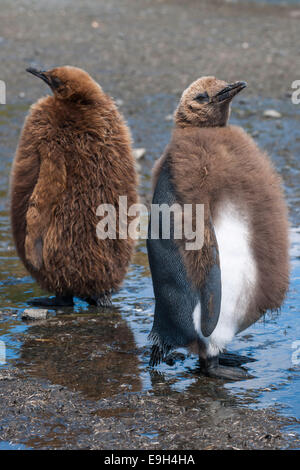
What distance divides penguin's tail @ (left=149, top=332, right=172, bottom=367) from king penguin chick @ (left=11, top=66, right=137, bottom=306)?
74 cm

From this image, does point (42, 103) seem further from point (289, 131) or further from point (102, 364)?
point (289, 131)

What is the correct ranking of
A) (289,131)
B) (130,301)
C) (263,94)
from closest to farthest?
(130,301) → (289,131) → (263,94)

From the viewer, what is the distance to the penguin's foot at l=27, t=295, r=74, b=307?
4.26m

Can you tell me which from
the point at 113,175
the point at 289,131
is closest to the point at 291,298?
the point at 113,175

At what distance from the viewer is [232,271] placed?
3258mm

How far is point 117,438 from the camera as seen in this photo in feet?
9.12

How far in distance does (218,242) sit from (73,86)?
1.25 meters

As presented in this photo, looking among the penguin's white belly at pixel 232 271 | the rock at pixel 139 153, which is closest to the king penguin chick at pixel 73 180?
the penguin's white belly at pixel 232 271

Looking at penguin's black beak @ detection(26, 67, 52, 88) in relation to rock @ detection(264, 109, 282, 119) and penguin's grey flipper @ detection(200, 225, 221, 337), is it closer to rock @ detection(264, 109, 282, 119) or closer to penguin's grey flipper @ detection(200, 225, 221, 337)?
penguin's grey flipper @ detection(200, 225, 221, 337)

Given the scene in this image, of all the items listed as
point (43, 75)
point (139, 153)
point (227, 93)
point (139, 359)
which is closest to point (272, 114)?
point (139, 153)

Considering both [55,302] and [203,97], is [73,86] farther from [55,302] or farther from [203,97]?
[55,302]

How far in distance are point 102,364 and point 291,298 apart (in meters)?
1.19

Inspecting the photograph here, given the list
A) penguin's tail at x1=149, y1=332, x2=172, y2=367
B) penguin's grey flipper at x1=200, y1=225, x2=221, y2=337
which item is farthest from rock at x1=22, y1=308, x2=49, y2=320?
penguin's grey flipper at x1=200, y1=225, x2=221, y2=337

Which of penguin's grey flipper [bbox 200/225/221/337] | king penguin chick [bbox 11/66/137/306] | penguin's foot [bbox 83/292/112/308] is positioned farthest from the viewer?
penguin's foot [bbox 83/292/112/308]
